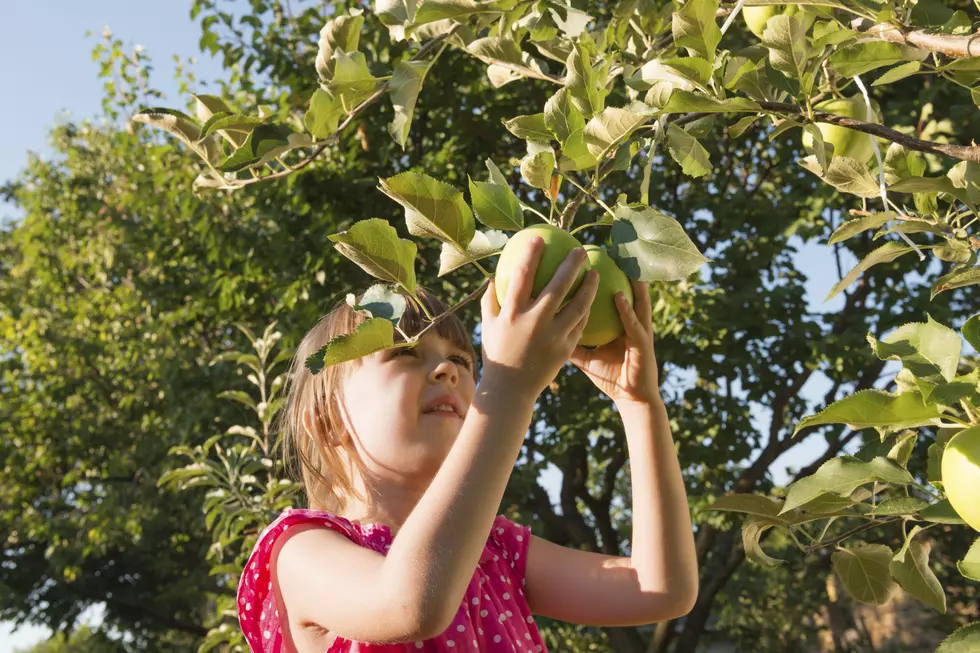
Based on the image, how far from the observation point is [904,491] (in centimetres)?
92

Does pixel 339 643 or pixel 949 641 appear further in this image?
pixel 339 643

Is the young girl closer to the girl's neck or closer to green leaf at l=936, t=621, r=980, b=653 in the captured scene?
the girl's neck

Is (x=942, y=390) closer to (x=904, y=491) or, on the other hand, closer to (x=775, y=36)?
(x=904, y=491)

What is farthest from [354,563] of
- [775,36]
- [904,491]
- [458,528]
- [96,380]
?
[96,380]

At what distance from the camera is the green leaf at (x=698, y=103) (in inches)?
30.9

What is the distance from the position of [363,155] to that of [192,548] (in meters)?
7.85

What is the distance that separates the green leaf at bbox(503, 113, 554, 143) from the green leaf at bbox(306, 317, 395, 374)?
0.86 feet

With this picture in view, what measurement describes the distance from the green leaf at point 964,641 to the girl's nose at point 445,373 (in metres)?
0.80

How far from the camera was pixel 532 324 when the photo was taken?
0.95 metres

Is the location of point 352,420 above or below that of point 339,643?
above

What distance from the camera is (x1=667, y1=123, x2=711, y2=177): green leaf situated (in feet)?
2.94

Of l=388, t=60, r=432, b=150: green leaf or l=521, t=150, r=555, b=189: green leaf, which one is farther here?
l=388, t=60, r=432, b=150: green leaf

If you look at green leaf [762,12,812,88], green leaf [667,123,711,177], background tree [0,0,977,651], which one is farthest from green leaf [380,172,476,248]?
background tree [0,0,977,651]

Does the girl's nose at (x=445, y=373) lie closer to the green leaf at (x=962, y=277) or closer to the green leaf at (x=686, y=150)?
the green leaf at (x=686, y=150)
